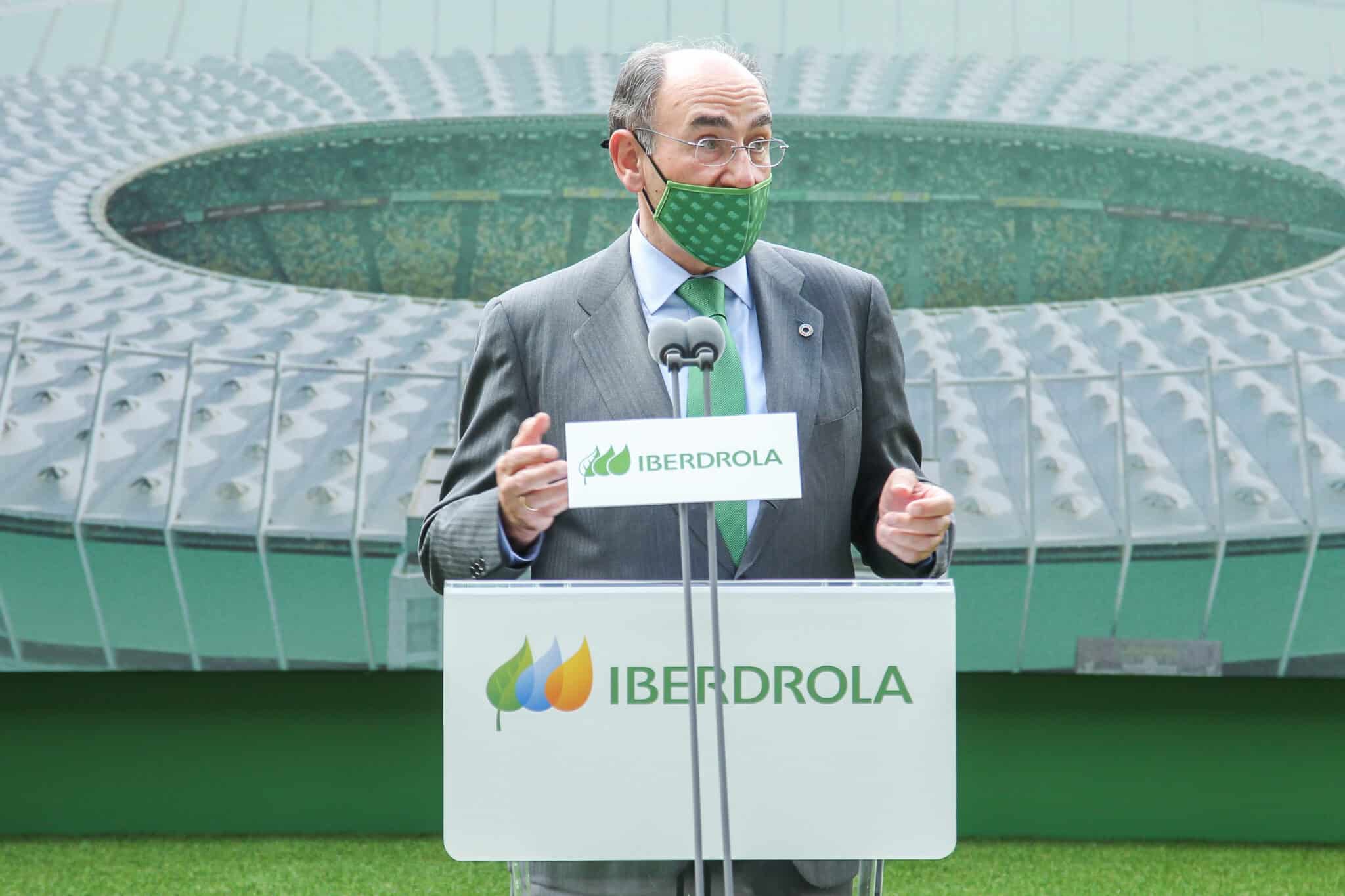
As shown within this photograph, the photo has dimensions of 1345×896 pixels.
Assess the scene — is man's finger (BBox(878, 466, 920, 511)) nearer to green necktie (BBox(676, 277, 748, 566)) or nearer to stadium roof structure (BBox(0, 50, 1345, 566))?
green necktie (BBox(676, 277, 748, 566))

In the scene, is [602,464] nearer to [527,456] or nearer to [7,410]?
[527,456]

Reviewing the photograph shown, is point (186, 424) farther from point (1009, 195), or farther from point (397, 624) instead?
point (1009, 195)

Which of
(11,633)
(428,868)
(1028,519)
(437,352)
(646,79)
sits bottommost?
(428,868)

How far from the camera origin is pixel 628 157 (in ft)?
4.68

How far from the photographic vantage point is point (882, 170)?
439 centimetres

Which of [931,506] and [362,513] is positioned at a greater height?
[931,506]

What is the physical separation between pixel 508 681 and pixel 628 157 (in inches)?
23.7

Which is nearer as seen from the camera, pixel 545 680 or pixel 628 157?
pixel 545 680

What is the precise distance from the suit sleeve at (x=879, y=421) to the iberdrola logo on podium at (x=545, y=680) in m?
0.42

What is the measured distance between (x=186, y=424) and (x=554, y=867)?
9.78 feet

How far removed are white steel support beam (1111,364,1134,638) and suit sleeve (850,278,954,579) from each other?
262cm

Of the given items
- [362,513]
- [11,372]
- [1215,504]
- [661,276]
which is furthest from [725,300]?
[11,372]

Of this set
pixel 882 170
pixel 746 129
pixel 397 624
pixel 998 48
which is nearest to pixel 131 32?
pixel 397 624

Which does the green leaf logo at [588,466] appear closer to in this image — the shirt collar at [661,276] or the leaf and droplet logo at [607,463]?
the leaf and droplet logo at [607,463]
